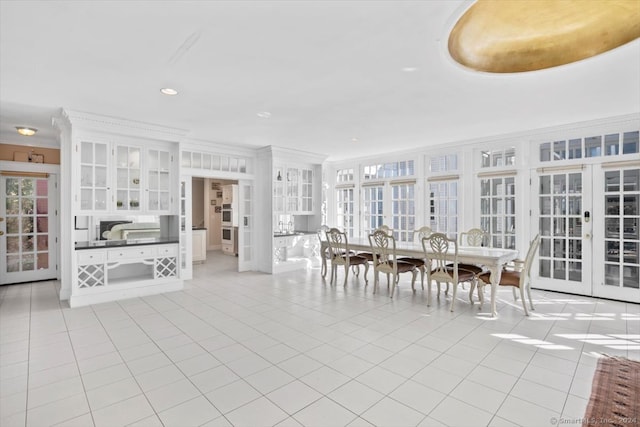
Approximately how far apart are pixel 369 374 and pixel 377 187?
5.52 m

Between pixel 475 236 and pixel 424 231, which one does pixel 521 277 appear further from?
pixel 424 231

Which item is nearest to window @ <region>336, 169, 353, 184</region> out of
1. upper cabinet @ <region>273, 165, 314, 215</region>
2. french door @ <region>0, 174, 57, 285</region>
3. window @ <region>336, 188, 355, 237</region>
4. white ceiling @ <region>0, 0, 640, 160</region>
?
window @ <region>336, 188, 355, 237</region>

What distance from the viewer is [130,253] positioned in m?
4.95

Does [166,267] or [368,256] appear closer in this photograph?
[166,267]

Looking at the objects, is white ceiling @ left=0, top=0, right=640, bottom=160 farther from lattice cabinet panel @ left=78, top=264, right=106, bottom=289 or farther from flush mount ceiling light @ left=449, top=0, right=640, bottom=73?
lattice cabinet panel @ left=78, top=264, right=106, bottom=289

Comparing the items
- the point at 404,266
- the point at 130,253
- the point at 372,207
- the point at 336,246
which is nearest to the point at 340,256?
the point at 336,246

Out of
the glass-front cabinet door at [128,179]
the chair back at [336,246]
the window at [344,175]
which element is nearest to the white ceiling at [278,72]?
the glass-front cabinet door at [128,179]

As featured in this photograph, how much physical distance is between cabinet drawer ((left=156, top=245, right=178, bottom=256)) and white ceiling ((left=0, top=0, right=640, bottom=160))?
1.95m

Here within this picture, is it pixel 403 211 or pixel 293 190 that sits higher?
pixel 293 190

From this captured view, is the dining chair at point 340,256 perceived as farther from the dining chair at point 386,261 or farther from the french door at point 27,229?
the french door at point 27,229

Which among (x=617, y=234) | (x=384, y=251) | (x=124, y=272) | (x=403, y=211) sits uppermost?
(x=403, y=211)

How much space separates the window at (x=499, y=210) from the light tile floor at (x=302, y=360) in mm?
1271

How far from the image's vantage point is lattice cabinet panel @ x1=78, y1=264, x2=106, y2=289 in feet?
15.0

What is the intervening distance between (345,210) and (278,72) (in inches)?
227
